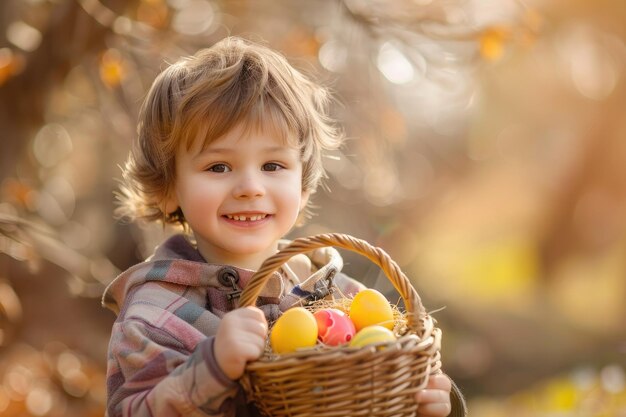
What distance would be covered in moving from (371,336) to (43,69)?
8.16 feet

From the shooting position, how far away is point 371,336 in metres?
1.70

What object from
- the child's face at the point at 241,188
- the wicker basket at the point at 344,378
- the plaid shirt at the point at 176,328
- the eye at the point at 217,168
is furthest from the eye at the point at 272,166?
the wicker basket at the point at 344,378

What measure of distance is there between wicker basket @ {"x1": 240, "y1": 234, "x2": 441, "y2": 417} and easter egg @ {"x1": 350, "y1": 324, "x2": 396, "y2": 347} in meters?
0.03

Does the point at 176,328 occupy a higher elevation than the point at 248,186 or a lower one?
lower

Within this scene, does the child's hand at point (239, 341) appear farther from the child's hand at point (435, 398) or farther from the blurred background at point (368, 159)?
the blurred background at point (368, 159)

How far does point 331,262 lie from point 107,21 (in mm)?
1667

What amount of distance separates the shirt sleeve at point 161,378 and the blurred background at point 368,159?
56.3 inches

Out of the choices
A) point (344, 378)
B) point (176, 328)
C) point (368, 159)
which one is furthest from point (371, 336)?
point (368, 159)

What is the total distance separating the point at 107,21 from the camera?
3.33 metres

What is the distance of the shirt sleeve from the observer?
67.7 inches

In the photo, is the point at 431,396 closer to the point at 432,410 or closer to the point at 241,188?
the point at 432,410

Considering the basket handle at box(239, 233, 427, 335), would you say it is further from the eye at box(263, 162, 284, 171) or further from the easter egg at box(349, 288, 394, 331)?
the eye at box(263, 162, 284, 171)

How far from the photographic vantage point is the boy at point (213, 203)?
75.5 inches

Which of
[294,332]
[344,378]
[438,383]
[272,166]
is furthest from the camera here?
[272,166]
